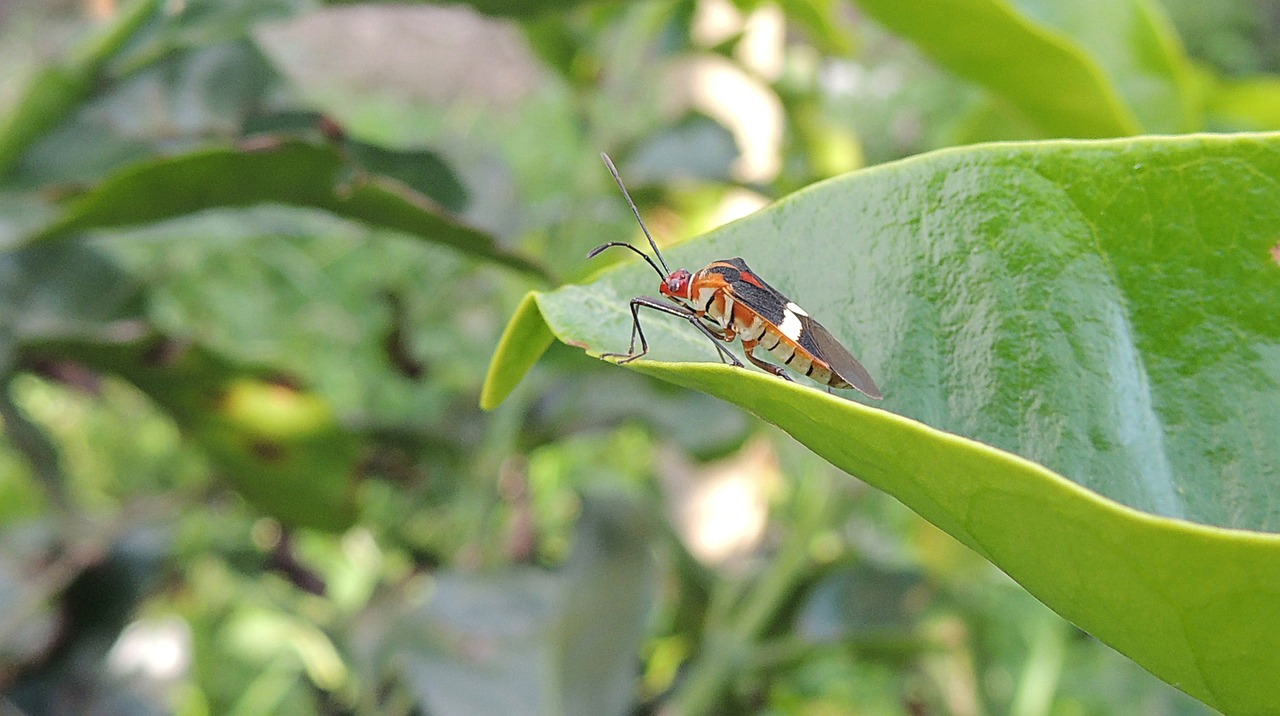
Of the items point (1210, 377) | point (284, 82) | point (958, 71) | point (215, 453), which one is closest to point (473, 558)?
point (215, 453)

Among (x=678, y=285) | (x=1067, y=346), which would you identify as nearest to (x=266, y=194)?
Answer: (x=678, y=285)

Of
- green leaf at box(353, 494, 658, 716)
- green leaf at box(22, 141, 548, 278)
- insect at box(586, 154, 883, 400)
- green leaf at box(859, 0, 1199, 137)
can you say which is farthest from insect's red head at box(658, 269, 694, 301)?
green leaf at box(353, 494, 658, 716)

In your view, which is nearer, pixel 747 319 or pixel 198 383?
pixel 747 319

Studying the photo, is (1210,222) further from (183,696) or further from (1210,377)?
(183,696)

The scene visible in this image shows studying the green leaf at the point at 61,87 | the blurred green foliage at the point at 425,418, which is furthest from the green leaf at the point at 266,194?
the green leaf at the point at 61,87

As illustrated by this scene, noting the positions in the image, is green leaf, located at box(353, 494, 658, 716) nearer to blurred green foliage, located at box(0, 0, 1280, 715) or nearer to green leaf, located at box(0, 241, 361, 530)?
blurred green foliage, located at box(0, 0, 1280, 715)

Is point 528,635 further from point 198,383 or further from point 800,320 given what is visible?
point 800,320

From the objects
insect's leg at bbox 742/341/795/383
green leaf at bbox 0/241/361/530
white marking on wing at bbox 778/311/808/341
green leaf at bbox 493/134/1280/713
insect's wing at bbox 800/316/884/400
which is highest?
green leaf at bbox 493/134/1280/713
